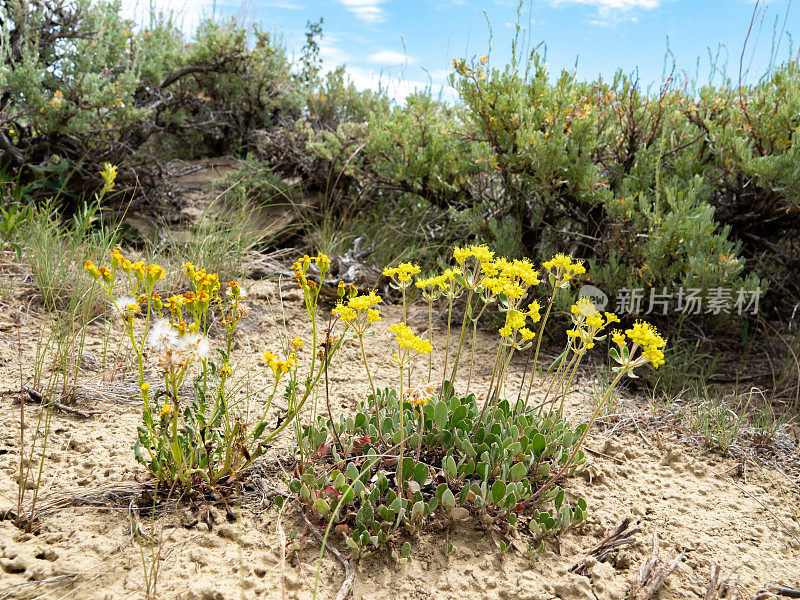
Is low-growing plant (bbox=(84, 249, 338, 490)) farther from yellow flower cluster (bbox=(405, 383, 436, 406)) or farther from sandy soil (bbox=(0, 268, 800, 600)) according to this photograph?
yellow flower cluster (bbox=(405, 383, 436, 406))

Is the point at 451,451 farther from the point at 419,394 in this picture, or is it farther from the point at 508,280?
the point at 508,280

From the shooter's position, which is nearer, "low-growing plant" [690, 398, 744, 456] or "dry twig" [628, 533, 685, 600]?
"dry twig" [628, 533, 685, 600]

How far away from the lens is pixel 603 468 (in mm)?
2594

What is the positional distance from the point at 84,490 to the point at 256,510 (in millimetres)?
599

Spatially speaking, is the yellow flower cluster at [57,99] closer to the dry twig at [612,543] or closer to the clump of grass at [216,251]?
the clump of grass at [216,251]

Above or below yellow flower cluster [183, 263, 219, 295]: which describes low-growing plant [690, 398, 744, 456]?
below

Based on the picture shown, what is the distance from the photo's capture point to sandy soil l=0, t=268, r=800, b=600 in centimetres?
173

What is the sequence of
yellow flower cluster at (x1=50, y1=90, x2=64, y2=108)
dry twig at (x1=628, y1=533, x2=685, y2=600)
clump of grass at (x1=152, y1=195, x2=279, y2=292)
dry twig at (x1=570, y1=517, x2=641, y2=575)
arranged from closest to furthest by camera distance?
dry twig at (x1=628, y1=533, x2=685, y2=600), dry twig at (x1=570, y1=517, x2=641, y2=575), clump of grass at (x1=152, y1=195, x2=279, y2=292), yellow flower cluster at (x1=50, y1=90, x2=64, y2=108)

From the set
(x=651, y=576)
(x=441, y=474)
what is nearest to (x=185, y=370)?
(x=441, y=474)

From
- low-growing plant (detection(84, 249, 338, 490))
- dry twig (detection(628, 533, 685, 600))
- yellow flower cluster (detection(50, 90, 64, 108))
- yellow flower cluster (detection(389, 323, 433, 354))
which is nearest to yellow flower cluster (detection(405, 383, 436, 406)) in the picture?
yellow flower cluster (detection(389, 323, 433, 354))

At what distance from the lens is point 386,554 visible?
6.34 ft

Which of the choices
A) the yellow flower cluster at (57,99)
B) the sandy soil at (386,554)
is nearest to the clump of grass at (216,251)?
the sandy soil at (386,554)

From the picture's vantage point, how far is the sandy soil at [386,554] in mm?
1733

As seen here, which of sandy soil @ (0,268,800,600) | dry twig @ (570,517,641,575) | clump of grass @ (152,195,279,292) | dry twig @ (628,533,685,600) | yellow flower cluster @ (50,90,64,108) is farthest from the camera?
yellow flower cluster @ (50,90,64,108)
